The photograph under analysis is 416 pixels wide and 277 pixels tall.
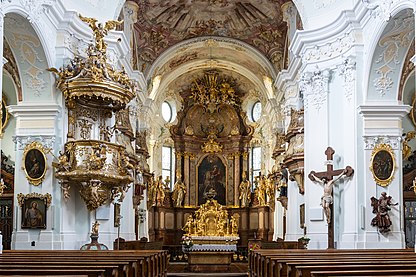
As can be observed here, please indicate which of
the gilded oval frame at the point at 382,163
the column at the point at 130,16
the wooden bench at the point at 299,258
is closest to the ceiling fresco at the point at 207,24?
the column at the point at 130,16

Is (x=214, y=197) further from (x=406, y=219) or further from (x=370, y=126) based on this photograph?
(x=370, y=126)

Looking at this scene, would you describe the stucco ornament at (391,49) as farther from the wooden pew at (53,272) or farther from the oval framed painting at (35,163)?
the wooden pew at (53,272)

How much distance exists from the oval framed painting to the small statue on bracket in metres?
6.82

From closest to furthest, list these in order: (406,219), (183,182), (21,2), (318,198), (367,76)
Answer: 1. (21,2)
2. (367,76)
3. (318,198)
4. (406,219)
5. (183,182)

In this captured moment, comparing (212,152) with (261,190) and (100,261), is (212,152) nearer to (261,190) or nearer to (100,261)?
(261,190)

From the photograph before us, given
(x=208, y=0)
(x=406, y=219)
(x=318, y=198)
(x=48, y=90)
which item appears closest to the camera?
(x=48, y=90)

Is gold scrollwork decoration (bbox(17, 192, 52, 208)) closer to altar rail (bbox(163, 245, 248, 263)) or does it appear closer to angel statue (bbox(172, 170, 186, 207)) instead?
altar rail (bbox(163, 245, 248, 263))

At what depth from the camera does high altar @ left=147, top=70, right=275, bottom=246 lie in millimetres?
28438

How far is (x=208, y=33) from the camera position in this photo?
24766mm

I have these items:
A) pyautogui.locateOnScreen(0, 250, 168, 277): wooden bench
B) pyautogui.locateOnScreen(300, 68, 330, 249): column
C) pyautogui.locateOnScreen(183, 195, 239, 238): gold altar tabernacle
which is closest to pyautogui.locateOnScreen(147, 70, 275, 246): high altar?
pyautogui.locateOnScreen(183, 195, 239, 238): gold altar tabernacle

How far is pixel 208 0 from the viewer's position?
22688 mm

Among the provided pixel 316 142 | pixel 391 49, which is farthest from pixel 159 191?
pixel 391 49

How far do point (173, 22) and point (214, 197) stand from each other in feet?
28.9

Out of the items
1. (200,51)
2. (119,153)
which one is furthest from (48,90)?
(200,51)
